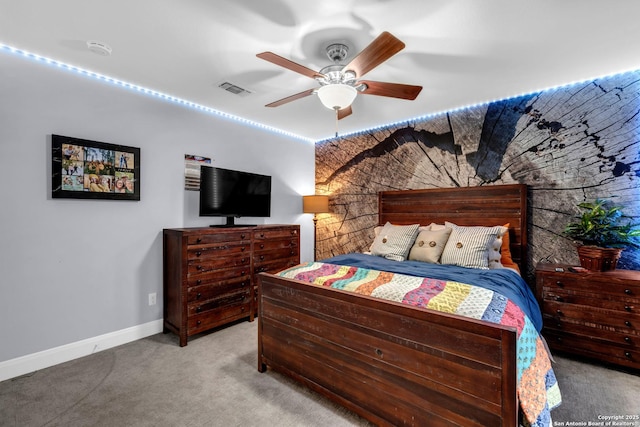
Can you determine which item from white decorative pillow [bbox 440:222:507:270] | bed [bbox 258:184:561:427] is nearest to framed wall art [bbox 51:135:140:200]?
bed [bbox 258:184:561:427]

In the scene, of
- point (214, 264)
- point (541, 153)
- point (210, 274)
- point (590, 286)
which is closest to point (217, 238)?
point (214, 264)

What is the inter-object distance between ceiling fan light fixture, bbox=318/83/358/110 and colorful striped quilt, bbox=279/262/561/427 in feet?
4.19

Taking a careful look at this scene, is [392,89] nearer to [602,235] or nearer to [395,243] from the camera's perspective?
[395,243]

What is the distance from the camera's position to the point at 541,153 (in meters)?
2.92

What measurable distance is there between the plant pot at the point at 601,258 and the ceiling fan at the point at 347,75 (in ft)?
6.52

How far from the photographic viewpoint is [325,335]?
1846 millimetres

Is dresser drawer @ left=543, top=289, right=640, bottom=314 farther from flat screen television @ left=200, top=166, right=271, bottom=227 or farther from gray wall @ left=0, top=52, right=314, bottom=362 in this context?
gray wall @ left=0, top=52, right=314, bottom=362

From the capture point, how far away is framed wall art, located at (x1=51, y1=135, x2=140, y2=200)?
2385 mm

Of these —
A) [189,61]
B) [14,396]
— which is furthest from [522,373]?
[14,396]

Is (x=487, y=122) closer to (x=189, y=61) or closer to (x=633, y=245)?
(x=633, y=245)

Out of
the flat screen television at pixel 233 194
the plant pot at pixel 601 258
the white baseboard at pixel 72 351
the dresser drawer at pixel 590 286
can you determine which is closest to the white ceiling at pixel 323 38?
the flat screen television at pixel 233 194

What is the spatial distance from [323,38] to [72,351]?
3.27 metres

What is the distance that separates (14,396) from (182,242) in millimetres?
1464

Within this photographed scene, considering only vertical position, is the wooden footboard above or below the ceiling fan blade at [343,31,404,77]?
below
